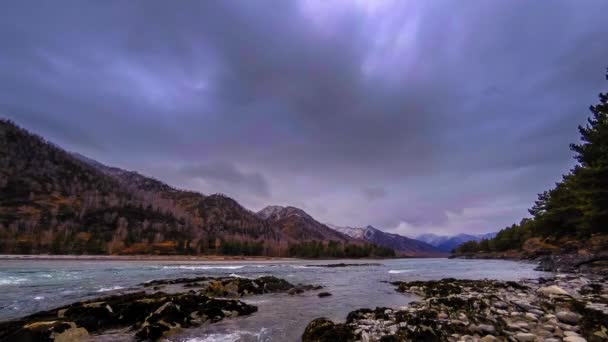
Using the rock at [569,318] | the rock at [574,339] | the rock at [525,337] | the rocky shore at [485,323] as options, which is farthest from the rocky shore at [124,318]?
the rock at [569,318]

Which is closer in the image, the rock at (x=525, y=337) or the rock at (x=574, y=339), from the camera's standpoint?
the rock at (x=574, y=339)

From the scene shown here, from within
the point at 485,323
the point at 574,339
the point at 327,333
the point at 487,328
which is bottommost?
the point at 327,333

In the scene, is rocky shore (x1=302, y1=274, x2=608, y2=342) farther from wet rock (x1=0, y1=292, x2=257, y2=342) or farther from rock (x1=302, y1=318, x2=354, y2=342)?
wet rock (x1=0, y1=292, x2=257, y2=342)

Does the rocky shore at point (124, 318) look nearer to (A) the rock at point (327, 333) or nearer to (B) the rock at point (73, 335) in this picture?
A: (B) the rock at point (73, 335)

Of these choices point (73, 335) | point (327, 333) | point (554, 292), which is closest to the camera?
point (327, 333)

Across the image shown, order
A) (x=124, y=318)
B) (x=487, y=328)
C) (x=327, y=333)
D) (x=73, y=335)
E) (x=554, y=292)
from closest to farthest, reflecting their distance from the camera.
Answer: (x=487, y=328) → (x=327, y=333) → (x=73, y=335) → (x=124, y=318) → (x=554, y=292)

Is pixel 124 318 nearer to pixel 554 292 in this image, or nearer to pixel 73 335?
pixel 73 335

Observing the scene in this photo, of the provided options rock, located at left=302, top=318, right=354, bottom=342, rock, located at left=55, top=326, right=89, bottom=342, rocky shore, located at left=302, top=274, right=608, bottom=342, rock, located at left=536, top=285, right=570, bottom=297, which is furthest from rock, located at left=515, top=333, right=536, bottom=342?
rock, located at left=55, top=326, right=89, bottom=342

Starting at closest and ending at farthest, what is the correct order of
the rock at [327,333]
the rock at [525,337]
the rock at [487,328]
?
the rock at [525,337]
the rock at [487,328]
the rock at [327,333]

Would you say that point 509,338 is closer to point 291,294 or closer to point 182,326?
point 182,326

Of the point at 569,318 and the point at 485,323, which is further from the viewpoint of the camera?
the point at 485,323

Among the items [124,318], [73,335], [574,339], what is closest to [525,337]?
[574,339]

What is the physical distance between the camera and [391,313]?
51.0 ft

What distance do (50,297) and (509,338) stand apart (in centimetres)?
3057
